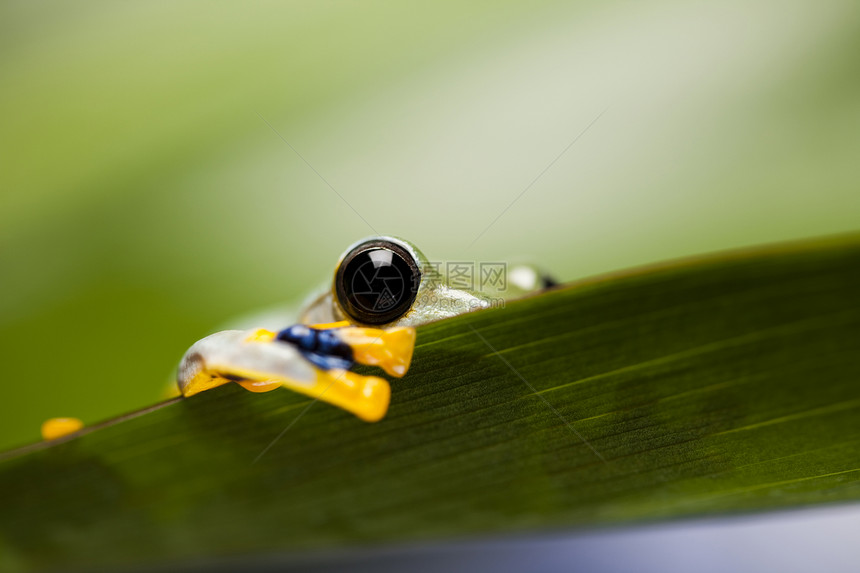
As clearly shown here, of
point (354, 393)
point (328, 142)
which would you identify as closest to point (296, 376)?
point (354, 393)

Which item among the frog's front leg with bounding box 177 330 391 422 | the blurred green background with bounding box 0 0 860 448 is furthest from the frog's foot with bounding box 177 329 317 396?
the blurred green background with bounding box 0 0 860 448

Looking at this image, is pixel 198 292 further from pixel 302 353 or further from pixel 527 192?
pixel 302 353

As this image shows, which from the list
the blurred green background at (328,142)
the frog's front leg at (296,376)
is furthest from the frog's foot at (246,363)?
the blurred green background at (328,142)

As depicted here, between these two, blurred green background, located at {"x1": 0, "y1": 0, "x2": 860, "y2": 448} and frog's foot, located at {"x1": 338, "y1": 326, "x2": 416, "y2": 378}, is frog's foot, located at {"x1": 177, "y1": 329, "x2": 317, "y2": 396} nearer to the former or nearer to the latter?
frog's foot, located at {"x1": 338, "y1": 326, "x2": 416, "y2": 378}

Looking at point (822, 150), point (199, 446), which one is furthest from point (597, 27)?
point (199, 446)

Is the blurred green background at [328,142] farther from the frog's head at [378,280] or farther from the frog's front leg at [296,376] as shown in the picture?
the frog's front leg at [296,376]

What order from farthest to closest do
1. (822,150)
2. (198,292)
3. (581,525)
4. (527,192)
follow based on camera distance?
(198,292), (527,192), (822,150), (581,525)

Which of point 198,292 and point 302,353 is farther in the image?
point 198,292
